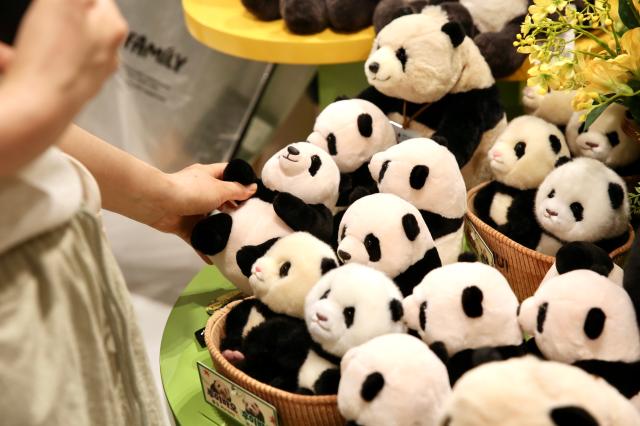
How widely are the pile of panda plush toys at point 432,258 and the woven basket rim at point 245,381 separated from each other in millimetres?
19

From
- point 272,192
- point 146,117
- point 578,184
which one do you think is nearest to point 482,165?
point 578,184

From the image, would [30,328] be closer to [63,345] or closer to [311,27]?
[63,345]

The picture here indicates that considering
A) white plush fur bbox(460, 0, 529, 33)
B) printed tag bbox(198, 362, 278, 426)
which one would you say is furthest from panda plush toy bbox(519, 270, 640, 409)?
white plush fur bbox(460, 0, 529, 33)

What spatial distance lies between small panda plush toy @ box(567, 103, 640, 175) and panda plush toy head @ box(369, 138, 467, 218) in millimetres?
243

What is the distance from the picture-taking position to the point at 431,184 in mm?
1196

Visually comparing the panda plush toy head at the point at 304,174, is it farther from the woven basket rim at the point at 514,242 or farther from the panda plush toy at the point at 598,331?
the panda plush toy at the point at 598,331

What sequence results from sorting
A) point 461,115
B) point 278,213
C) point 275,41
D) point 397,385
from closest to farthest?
point 397,385, point 278,213, point 461,115, point 275,41

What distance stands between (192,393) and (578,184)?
2.13 feet

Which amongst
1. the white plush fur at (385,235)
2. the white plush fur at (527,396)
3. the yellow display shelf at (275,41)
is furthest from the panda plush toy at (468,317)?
the yellow display shelf at (275,41)

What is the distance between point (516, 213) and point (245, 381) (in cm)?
55

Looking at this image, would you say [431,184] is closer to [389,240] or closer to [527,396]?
[389,240]

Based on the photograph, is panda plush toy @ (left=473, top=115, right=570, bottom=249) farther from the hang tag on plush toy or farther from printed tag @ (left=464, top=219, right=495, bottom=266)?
the hang tag on plush toy

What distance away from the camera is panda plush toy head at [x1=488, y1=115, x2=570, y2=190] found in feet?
4.25

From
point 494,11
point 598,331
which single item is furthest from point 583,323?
point 494,11
